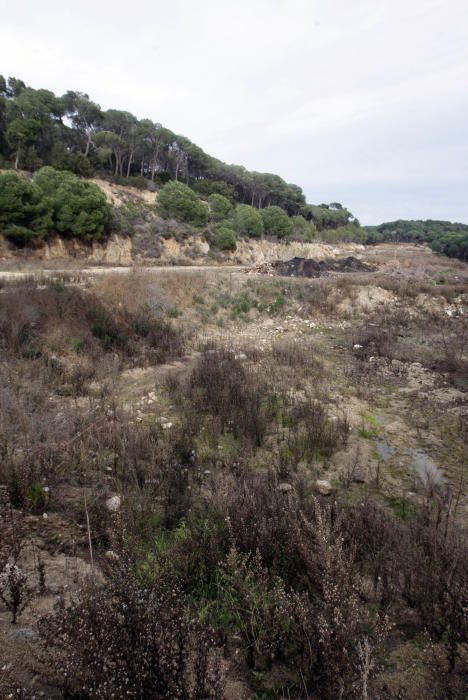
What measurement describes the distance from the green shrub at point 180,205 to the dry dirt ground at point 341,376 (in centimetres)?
1775

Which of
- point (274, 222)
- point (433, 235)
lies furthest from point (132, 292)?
point (433, 235)

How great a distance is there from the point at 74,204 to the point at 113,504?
2123cm

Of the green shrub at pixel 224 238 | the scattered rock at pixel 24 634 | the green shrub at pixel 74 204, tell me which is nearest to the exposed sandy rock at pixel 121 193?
the green shrub at pixel 74 204

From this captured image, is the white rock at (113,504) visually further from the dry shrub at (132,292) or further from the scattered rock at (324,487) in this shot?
the dry shrub at (132,292)

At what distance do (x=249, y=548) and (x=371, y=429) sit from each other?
4.17 m

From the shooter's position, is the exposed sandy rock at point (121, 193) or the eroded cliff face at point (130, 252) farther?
the exposed sandy rock at point (121, 193)

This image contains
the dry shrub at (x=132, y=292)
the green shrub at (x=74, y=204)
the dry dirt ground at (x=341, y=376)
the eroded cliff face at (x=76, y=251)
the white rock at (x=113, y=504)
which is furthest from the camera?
the green shrub at (x=74, y=204)

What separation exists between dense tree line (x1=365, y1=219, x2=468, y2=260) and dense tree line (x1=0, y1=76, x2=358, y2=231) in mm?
25026

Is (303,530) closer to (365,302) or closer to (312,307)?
(312,307)

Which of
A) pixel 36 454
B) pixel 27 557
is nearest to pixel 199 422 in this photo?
pixel 36 454

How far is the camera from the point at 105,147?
122ft

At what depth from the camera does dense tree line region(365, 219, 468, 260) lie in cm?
5539

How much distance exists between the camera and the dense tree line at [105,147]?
28.6 meters

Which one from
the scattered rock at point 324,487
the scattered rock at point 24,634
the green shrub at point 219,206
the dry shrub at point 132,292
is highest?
the green shrub at point 219,206
